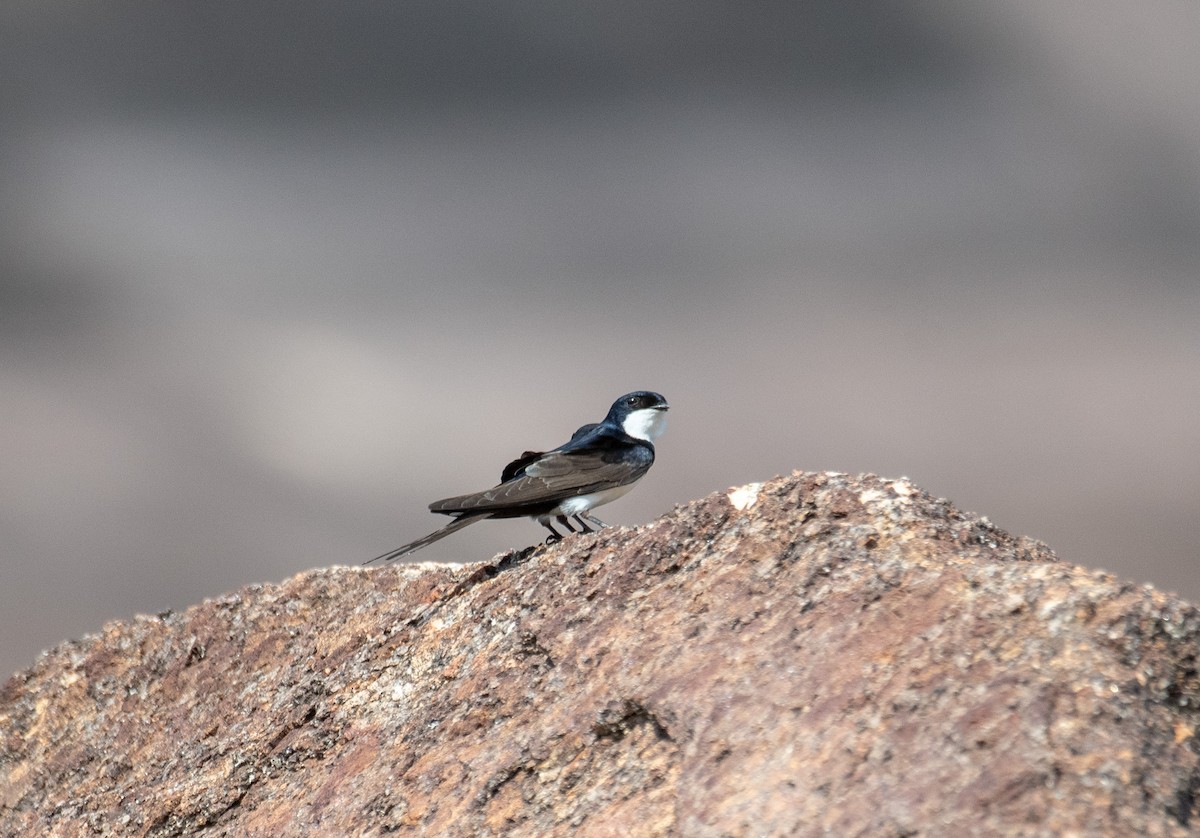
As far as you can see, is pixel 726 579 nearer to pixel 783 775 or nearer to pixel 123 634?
pixel 783 775

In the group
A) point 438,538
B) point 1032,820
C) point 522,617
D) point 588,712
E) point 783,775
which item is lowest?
point 1032,820

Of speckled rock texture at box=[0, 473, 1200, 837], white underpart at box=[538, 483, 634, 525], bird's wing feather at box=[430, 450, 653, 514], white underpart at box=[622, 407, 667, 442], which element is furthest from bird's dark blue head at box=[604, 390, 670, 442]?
speckled rock texture at box=[0, 473, 1200, 837]

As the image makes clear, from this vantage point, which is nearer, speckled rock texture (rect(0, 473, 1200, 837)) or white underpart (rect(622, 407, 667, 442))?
speckled rock texture (rect(0, 473, 1200, 837))

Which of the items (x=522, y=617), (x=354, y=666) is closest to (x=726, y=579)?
(x=522, y=617)

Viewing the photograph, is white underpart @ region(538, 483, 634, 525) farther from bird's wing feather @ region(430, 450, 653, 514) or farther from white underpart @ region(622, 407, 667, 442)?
white underpart @ region(622, 407, 667, 442)

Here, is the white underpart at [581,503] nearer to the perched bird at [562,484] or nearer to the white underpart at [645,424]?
the perched bird at [562,484]
